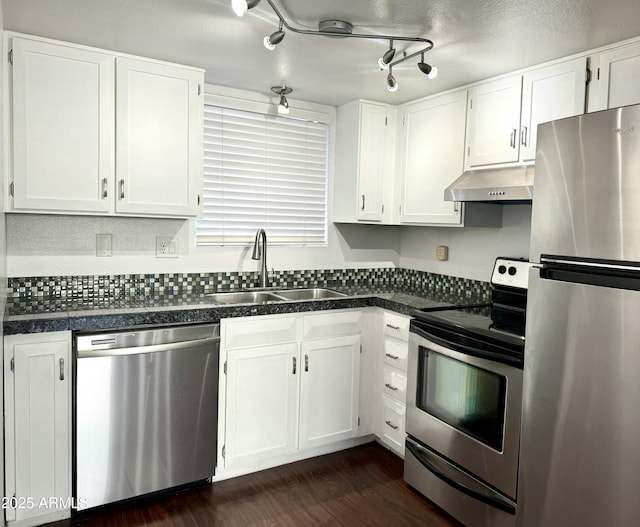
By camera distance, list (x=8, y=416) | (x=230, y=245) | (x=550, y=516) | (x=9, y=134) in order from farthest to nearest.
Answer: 1. (x=230, y=245)
2. (x=9, y=134)
3. (x=8, y=416)
4. (x=550, y=516)

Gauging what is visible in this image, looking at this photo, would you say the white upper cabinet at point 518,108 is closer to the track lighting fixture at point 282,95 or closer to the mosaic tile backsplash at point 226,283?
the mosaic tile backsplash at point 226,283

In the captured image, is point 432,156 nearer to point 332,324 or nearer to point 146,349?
point 332,324

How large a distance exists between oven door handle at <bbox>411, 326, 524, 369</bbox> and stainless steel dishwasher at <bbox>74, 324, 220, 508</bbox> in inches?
41.6

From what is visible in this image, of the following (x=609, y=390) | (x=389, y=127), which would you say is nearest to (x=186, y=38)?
(x=389, y=127)

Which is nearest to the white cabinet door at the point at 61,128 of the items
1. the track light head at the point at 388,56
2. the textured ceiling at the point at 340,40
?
the textured ceiling at the point at 340,40

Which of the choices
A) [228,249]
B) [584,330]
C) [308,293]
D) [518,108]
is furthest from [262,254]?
[584,330]

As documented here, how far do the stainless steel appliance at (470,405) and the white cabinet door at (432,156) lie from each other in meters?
0.57

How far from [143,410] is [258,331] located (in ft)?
2.20

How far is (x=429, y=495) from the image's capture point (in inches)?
98.3

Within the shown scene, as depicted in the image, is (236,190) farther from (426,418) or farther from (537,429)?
(537,429)

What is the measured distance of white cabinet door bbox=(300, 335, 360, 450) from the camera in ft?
9.34

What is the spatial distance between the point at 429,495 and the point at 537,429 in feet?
2.68

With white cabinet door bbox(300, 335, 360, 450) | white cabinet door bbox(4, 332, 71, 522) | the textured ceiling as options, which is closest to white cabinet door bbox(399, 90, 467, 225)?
the textured ceiling

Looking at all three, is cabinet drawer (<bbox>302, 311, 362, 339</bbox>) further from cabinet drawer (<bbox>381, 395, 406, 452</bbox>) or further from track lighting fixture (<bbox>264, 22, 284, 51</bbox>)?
track lighting fixture (<bbox>264, 22, 284, 51</bbox>)
